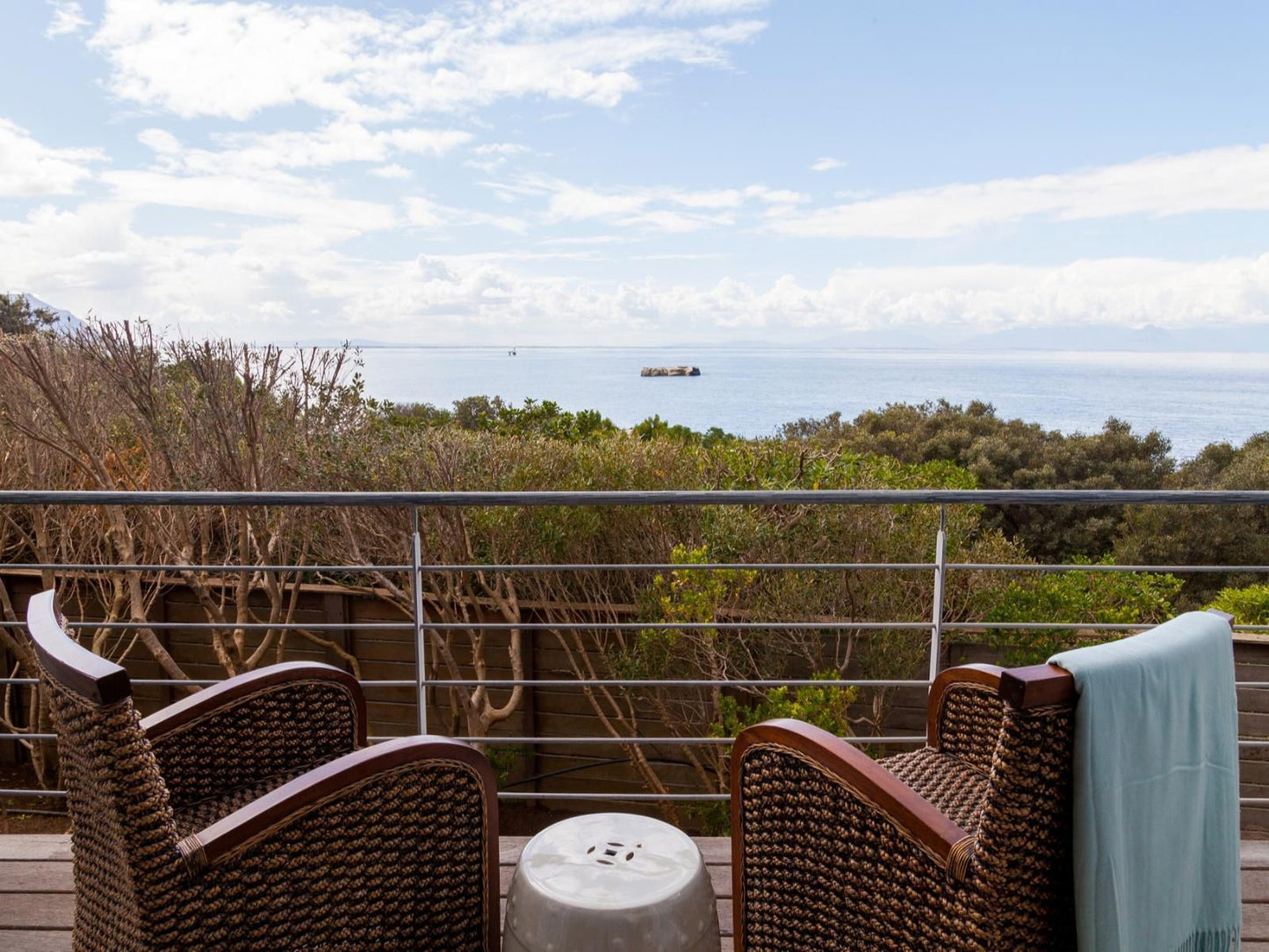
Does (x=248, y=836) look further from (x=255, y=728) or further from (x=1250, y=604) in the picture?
(x=1250, y=604)

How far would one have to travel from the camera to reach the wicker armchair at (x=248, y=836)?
112cm

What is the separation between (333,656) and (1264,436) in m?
12.4

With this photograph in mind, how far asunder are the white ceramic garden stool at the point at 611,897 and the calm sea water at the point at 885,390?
689 centimetres

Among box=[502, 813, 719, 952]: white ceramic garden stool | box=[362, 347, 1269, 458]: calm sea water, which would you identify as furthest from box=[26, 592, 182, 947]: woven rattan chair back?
box=[362, 347, 1269, 458]: calm sea water

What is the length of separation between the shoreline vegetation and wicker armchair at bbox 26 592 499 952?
13.0ft

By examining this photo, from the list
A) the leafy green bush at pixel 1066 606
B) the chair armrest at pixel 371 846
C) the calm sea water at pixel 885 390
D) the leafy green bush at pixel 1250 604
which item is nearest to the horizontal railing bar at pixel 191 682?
the chair armrest at pixel 371 846

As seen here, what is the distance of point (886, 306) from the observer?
22641 mm

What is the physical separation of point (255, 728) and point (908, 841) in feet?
3.81

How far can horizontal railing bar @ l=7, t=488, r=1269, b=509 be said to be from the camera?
2.14 metres

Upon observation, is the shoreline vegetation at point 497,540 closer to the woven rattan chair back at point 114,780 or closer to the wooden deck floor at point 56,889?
the wooden deck floor at point 56,889

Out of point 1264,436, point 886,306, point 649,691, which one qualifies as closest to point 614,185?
point 886,306

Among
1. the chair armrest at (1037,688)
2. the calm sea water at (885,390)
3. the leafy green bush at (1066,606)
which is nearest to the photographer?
the chair armrest at (1037,688)

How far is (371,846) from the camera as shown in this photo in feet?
4.29

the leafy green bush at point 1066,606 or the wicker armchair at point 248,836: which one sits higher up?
the wicker armchair at point 248,836
